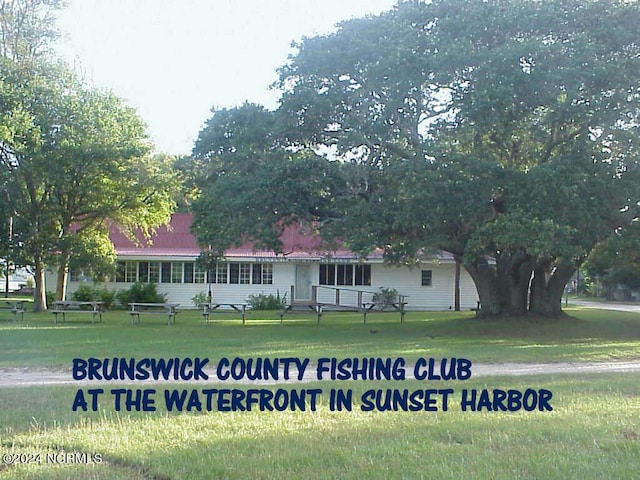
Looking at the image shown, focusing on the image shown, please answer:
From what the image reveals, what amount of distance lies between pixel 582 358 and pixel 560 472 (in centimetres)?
1114

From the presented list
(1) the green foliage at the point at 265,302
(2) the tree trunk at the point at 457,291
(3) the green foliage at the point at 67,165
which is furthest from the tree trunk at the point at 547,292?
(3) the green foliage at the point at 67,165

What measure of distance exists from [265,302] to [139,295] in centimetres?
641

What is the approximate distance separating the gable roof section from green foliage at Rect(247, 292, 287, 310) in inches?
79.9

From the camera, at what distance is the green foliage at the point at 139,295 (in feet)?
126

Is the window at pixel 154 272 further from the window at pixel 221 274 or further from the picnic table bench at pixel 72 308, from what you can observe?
the picnic table bench at pixel 72 308

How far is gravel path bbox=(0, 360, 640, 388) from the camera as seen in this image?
39.7 ft

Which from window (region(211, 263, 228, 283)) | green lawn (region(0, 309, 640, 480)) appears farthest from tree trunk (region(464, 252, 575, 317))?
window (region(211, 263, 228, 283))

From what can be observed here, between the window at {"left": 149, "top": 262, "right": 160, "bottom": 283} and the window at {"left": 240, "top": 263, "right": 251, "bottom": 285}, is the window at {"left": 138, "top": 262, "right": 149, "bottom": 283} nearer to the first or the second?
the window at {"left": 149, "top": 262, "right": 160, "bottom": 283}

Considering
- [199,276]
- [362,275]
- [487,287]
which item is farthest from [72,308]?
[487,287]

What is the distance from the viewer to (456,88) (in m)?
21.5

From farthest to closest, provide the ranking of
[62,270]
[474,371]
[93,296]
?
[93,296] < [62,270] < [474,371]

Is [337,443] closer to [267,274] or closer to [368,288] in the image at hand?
[368,288]

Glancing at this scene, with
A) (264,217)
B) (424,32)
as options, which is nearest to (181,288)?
(264,217)

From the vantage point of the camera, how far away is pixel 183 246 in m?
42.8
